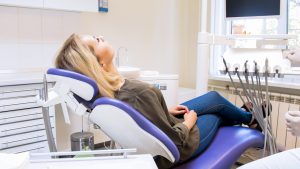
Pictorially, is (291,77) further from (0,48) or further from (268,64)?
(0,48)

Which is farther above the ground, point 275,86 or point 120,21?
point 120,21

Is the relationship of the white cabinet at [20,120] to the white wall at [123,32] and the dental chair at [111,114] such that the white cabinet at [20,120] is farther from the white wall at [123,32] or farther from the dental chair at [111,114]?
the dental chair at [111,114]

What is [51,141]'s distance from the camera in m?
1.57

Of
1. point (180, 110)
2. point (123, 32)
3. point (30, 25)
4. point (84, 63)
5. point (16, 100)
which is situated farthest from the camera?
point (123, 32)

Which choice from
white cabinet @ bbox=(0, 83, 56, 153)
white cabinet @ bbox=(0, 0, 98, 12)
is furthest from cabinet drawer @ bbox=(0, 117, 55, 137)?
white cabinet @ bbox=(0, 0, 98, 12)

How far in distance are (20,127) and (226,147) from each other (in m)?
1.44

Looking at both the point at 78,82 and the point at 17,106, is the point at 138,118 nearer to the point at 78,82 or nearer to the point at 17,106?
the point at 78,82

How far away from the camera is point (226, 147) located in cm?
164

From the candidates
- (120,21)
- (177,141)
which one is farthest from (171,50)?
(177,141)

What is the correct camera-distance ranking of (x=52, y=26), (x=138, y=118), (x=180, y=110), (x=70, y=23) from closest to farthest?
1. (x=138, y=118)
2. (x=180, y=110)
3. (x=52, y=26)
4. (x=70, y=23)

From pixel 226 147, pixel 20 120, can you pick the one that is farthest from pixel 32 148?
pixel 226 147

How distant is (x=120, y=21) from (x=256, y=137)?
2056 millimetres

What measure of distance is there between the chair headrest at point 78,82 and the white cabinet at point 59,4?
4.23ft

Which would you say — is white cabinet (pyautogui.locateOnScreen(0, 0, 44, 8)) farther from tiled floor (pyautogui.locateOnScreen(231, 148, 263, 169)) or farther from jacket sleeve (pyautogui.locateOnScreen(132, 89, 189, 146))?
tiled floor (pyautogui.locateOnScreen(231, 148, 263, 169))
